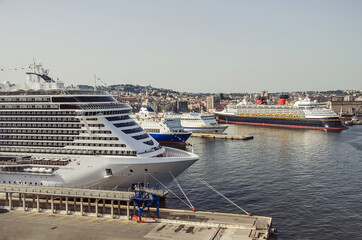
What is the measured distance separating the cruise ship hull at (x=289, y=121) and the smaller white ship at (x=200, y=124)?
26.4 m

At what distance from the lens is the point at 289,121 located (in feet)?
322

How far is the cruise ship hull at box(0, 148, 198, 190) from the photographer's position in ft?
85.6

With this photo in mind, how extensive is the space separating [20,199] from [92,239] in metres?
8.76

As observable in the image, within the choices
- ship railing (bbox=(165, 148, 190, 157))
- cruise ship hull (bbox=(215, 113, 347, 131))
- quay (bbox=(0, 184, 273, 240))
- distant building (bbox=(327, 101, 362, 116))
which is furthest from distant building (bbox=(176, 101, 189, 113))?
quay (bbox=(0, 184, 273, 240))

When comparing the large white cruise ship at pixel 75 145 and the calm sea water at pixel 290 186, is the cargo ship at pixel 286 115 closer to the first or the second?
the calm sea water at pixel 290 186

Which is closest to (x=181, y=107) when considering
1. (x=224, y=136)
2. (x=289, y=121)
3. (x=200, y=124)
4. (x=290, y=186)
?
(x=289, y=121)

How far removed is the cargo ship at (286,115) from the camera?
296ft

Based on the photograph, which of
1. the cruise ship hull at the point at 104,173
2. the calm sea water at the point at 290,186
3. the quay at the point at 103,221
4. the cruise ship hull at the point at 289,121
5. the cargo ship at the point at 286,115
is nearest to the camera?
the quay at the point at 103,221

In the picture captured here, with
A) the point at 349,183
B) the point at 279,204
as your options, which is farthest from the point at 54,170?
the point at 349,183

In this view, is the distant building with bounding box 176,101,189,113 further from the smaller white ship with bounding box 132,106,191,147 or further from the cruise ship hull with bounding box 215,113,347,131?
the smaller white ship with bounding box 132,106,191,147

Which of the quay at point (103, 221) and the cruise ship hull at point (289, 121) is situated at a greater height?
the cruise ship hull at point (289, 121)

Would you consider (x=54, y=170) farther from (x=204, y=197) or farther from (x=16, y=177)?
(x=204, y=197)

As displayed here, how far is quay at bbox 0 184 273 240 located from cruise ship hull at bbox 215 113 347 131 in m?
72.8

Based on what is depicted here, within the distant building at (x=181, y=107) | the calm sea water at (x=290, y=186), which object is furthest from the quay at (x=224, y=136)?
the distant building at (x=181, y=107)
